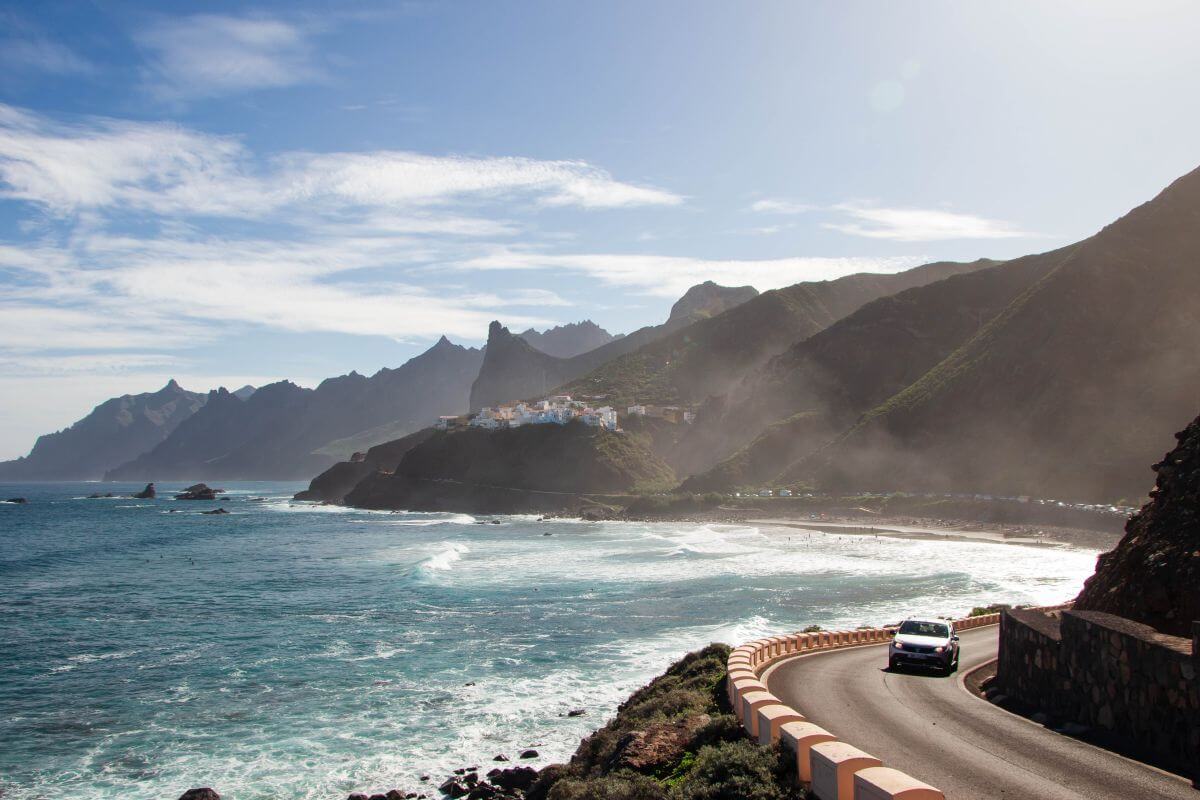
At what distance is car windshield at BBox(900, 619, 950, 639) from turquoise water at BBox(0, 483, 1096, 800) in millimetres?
9137

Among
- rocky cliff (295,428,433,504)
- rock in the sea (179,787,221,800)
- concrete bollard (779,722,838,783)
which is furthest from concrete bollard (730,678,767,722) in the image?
rocky cliff (295,428,433,504)

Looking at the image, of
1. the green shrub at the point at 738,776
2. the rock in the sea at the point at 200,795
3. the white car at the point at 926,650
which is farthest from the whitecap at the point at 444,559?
the green shrub at the point at 738,776

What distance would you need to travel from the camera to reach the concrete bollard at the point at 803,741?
8758 mm

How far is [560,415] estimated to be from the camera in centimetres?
16862

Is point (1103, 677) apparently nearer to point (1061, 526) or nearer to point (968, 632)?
point (968, 632)

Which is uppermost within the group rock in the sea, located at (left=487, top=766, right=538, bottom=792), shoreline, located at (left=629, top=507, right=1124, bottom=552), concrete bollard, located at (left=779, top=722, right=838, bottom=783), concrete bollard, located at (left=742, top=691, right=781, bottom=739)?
concrete bollard, located at (left=779, top=722, right=838, bottom=783)

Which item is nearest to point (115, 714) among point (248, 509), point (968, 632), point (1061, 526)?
point (968, 632)

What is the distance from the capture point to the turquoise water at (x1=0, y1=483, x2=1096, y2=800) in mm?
22531

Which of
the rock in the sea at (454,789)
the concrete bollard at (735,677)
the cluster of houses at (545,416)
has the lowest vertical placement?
the rock in the sea at (454,789)

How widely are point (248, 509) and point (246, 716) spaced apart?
136911mm

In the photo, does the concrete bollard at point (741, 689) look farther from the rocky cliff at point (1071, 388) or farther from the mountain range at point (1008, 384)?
the mountain range at point (1008, 384)

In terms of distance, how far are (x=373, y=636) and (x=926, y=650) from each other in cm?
2512

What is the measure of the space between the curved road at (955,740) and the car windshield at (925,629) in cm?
148

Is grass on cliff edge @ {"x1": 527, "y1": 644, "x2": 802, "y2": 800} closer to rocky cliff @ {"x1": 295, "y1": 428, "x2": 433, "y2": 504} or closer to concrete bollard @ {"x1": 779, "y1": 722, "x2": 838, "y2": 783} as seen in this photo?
concrete bollard @ {"x1": 779, "y1": 722, "x2": 838, "y2": 783}
